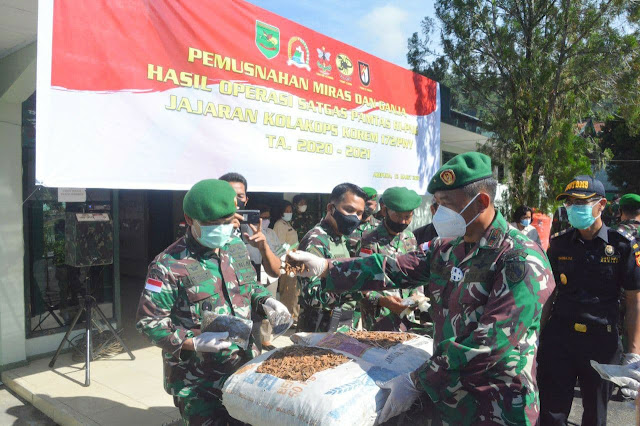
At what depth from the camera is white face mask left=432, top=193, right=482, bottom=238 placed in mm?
1800

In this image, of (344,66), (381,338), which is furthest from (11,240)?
(344,66)

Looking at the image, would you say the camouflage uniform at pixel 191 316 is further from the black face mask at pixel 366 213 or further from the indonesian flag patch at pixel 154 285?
the black face mask at pixel 366 213

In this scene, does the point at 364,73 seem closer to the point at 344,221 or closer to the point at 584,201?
the point at 344,221

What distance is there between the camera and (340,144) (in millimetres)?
5363

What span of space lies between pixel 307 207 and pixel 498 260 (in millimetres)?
6096

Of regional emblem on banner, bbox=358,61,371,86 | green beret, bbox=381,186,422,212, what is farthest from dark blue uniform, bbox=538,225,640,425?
regional emblem on banner, bbox=358,61,371,86

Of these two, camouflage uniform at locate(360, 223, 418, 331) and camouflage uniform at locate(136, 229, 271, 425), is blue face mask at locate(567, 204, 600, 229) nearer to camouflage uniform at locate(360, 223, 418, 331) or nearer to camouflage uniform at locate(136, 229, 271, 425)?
camouflage uniform at locate(360, 223, 418, 331)

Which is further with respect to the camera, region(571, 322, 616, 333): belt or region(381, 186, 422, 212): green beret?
region(381, 186, 422, 212): green beret

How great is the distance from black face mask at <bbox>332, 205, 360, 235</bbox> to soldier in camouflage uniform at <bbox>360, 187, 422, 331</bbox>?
24 centimetres

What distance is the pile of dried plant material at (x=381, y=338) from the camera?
6.63ft

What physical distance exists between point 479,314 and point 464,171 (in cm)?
52

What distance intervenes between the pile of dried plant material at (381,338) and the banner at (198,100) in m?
2.21

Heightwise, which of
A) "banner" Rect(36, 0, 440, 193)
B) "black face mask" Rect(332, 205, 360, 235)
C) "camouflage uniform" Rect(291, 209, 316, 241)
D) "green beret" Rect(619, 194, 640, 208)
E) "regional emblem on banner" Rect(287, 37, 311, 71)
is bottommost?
"camouflage uniform" Rect(291, 209, 316, 241)

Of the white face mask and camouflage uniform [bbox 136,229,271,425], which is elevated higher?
the white face mask
